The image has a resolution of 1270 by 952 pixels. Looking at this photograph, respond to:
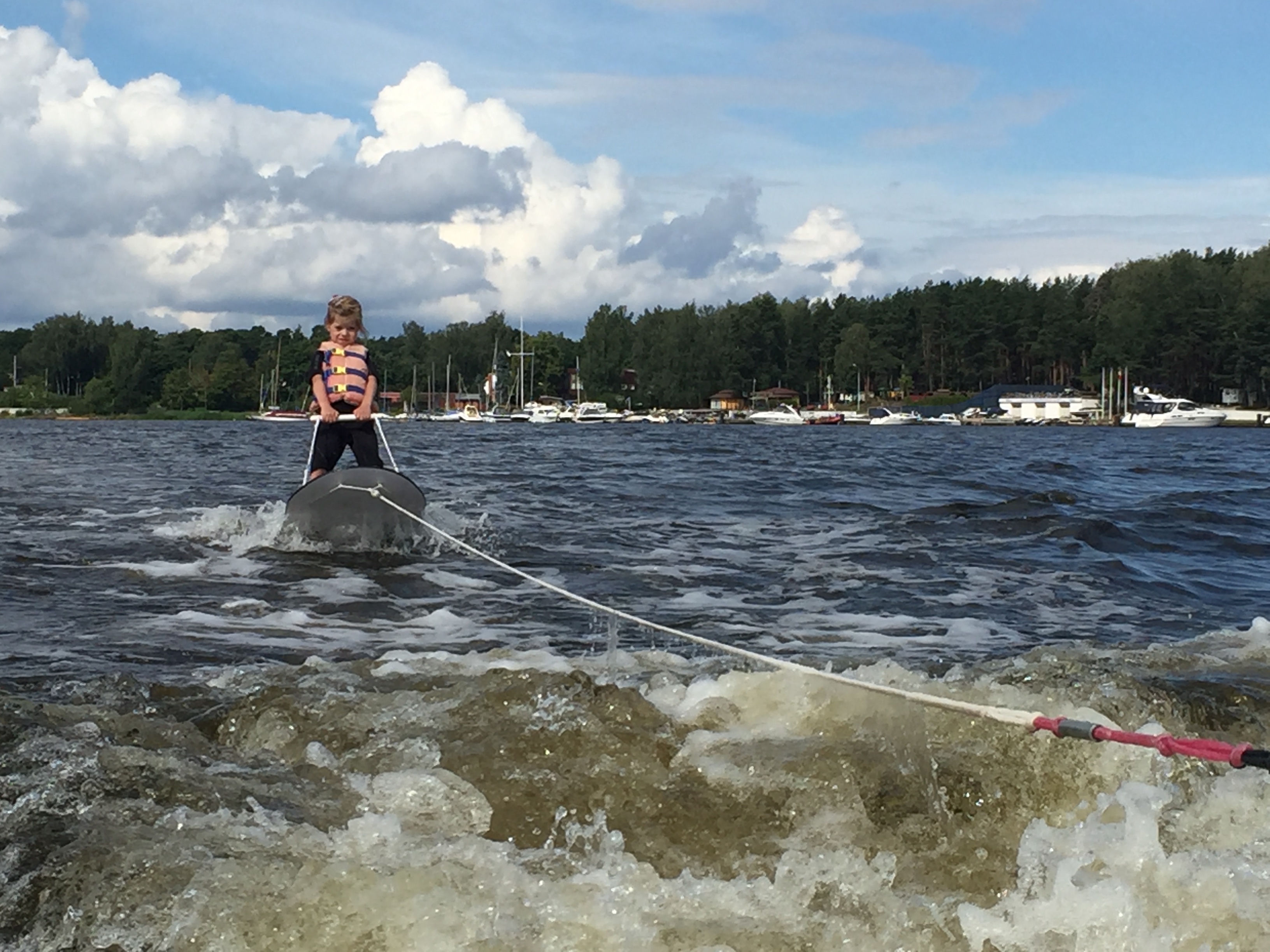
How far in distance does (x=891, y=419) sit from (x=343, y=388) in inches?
4063

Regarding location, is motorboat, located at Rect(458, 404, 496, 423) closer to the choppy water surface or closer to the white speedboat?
the white speedboat

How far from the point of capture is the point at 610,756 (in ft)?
15.7

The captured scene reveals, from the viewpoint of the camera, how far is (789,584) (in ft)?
34.2

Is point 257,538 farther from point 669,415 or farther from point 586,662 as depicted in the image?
point 669,415

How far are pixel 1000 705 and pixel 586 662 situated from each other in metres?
2.37

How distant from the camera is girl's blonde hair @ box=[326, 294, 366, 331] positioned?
11.6 metres

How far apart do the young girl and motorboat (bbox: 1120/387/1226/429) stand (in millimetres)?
92865

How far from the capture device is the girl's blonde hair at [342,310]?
11555 millimetres

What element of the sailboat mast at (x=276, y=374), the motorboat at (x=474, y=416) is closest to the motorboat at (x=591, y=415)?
the motorboat at (x=474, y=416)

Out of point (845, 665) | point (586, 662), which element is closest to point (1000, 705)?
point (845, 665)

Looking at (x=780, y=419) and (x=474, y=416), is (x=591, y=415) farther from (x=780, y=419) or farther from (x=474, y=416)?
(x=780, y=419)

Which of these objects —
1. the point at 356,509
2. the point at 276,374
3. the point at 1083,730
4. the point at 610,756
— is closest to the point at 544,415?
the point at 276,374

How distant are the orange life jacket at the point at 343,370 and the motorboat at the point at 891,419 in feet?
326

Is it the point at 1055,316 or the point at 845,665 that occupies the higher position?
the point at 1055,316
